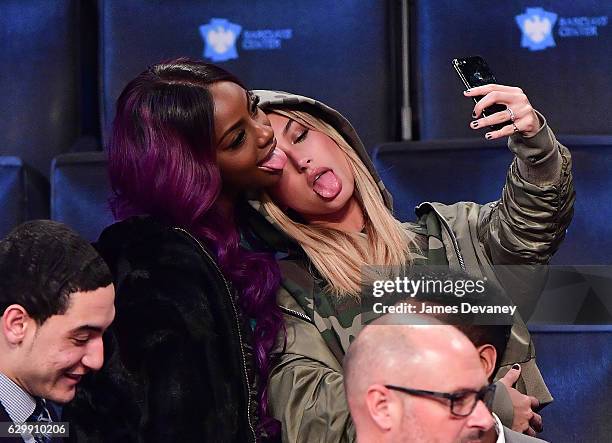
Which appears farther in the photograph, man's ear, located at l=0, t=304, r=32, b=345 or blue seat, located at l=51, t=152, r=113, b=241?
blue seat, located at l=51, t=152, r=113, b=241

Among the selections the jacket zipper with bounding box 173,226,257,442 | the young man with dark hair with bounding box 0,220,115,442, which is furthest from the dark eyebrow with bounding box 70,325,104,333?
the jacket zipper with bounding box 173,226,257,442

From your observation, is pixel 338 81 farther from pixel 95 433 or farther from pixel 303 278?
pixel 95 433

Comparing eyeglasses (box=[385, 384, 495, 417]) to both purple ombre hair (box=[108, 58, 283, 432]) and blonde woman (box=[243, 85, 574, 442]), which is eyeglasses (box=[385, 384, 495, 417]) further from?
purple ombre hair (box=[108, 58, 283, 432])

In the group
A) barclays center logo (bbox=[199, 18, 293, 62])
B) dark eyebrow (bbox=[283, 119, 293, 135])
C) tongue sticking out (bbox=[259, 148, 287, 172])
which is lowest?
tongue sticking out (bbox=[259, 148, 287, 172])

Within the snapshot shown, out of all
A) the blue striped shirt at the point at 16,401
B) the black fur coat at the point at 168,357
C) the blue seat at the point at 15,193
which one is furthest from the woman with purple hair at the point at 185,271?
the blue seat at the point at 15,193

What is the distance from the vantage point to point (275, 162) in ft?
4.11

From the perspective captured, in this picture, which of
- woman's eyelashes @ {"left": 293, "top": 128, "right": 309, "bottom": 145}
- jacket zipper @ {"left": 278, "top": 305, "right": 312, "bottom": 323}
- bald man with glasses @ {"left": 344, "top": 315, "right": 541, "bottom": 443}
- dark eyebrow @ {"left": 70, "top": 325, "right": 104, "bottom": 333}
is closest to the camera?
bald man with glasses @ {"left": 344, "top": 315, "right": 541, "bottom": 443}

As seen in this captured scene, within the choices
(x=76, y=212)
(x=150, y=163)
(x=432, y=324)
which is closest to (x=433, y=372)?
(x=432, y=324)

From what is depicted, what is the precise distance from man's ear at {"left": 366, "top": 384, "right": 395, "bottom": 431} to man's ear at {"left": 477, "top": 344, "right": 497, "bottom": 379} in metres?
0.10

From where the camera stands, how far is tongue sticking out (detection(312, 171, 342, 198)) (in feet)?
4.15

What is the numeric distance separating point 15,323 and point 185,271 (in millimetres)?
202

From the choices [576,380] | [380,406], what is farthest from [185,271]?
[576,380]

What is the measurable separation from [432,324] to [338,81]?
78 centimetres

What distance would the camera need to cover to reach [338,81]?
5.39 feet
